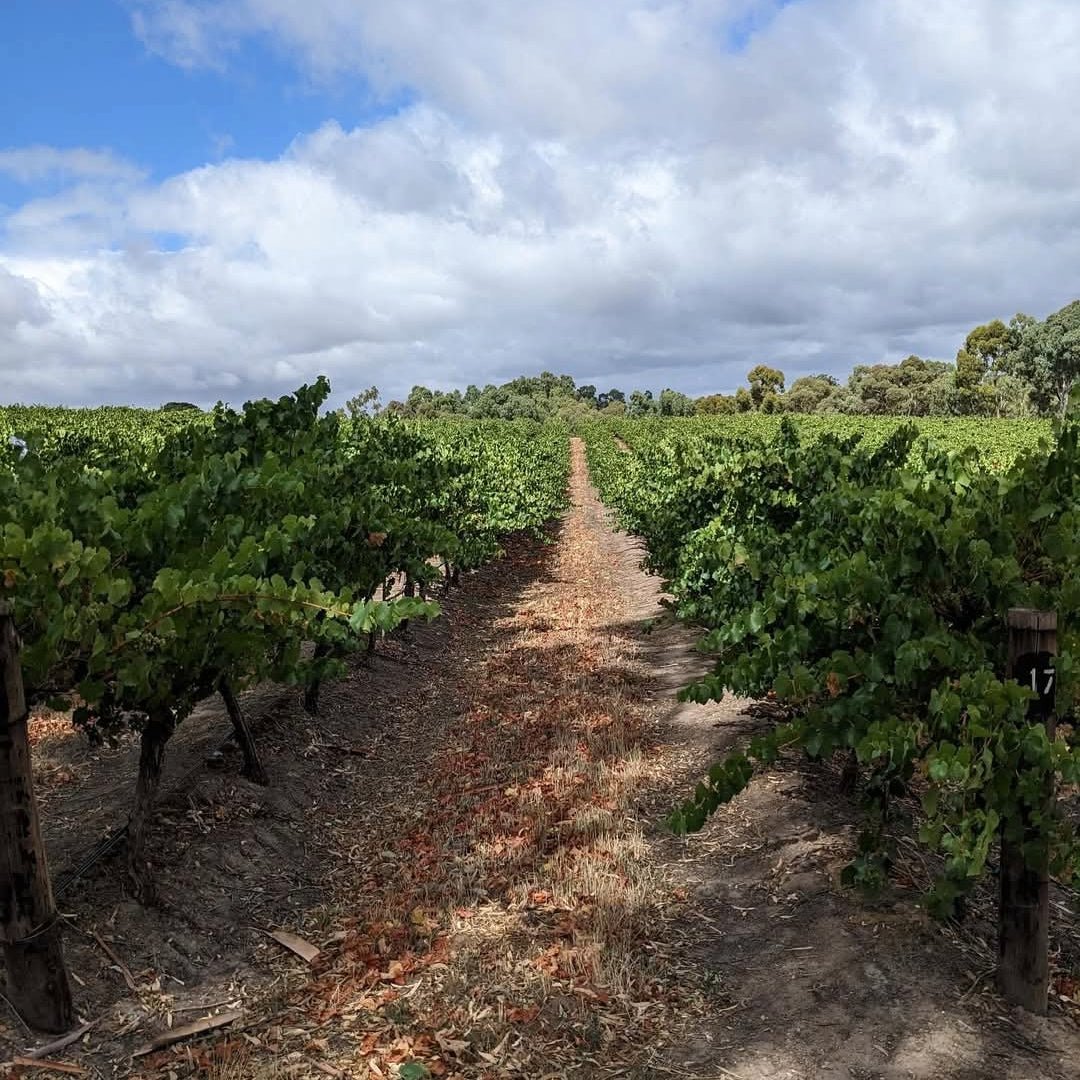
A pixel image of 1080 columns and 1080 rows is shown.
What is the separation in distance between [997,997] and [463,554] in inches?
452

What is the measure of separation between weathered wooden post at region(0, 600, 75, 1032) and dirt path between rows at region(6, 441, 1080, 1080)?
239 millimetres

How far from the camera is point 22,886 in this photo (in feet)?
13.4

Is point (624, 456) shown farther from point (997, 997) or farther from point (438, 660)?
point (997, 997)

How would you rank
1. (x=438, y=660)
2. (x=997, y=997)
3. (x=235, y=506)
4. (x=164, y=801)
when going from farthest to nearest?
(x=438, y=660)
(x=164, y=801)
(x=235, y=506)
(x=997, y=997)

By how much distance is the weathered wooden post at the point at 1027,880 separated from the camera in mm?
3959

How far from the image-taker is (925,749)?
405cm

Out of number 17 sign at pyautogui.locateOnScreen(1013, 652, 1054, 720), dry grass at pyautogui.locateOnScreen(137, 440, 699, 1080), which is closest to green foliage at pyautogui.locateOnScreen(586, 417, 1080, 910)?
number 17 sign at pyautogui.locateOnScreen(1013, 652, 1054, 720)

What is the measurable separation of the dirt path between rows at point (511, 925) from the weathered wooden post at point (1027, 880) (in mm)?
171

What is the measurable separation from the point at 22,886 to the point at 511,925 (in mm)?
2716

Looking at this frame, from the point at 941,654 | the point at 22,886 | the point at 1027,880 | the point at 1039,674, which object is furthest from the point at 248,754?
the point at 1039,674

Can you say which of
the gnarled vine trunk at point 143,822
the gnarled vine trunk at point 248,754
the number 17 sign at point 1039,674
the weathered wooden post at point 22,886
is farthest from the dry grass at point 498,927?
the number 17 sign at point 1039,674

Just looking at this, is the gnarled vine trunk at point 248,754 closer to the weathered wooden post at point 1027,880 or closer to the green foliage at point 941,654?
the green foliage at point 941,654

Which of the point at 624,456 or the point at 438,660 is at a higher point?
the point at 624,456

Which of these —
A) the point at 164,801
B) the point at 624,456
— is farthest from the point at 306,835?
the point at 624,456
